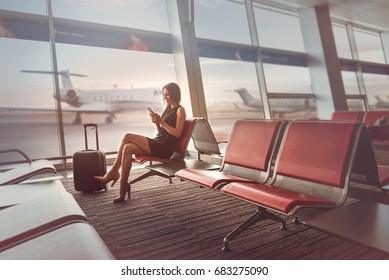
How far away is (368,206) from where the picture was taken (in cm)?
152

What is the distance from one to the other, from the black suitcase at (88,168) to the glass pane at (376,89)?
267 inches

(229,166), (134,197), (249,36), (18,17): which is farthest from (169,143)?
(249,36)

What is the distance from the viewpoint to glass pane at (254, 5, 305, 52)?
6.11 metres

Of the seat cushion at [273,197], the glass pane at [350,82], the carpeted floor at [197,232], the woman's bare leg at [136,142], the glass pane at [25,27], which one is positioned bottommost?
the carpeted floor at [197,232]

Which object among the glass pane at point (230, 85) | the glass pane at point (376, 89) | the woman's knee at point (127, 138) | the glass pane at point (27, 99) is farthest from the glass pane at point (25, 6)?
the glass pane at point (376, 89)

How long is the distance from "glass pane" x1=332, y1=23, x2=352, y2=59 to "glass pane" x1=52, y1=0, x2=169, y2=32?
4.34 meters

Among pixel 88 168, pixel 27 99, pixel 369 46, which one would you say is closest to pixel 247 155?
pixel 88 168

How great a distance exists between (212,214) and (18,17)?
3581mm

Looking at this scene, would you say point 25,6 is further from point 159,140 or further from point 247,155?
point 247,155

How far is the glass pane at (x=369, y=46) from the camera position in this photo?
7598mm

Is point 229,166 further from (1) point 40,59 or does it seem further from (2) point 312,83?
(2) point 312,83

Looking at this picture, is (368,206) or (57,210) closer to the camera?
(57,210)

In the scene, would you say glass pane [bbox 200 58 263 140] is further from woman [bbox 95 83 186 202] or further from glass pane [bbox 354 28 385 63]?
glass pane [bbox 354 28 385 63]

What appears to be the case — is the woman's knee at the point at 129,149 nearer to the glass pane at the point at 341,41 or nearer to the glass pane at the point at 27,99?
the glass pane at the point at 27,99
